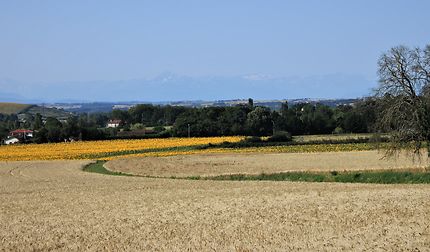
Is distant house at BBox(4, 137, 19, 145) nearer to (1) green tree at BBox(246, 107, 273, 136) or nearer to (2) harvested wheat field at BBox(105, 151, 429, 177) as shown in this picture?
(1) green tree at BBox(246, 107, 273, 136)

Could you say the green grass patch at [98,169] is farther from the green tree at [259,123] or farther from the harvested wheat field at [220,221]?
the green tree at [259,123]

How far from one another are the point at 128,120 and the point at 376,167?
153m

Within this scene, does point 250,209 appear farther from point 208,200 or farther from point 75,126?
point 75,126

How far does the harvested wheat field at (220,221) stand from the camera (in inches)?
658

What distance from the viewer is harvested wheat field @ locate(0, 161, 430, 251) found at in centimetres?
1672

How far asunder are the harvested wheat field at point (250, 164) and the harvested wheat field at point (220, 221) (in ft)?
62.9

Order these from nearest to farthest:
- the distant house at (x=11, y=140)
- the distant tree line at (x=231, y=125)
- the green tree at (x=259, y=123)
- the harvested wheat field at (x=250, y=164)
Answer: the harvested wheat field at (x=250, y=164)
the distant tree line at (x=231, y=125)
the distant house at (x=11, y=140)
the green tree at (x=259, y=123)

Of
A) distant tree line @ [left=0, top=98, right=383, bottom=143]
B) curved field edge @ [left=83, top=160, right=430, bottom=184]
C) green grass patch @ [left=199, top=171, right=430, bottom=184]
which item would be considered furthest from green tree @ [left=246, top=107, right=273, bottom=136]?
green grass patch @ [left=199, top=171, right=430, bottom=184]

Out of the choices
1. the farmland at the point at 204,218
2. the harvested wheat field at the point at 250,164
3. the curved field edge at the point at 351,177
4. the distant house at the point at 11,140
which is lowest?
the distant house at the point at 11,140

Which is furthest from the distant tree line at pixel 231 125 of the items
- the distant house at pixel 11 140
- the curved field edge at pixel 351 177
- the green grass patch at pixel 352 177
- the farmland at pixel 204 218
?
the farmland at pixel 204 218

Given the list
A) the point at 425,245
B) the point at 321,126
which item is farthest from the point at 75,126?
the point at 425,245

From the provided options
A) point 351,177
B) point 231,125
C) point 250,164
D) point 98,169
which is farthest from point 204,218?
point 231,125

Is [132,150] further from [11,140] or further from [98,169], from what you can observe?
[11,140]

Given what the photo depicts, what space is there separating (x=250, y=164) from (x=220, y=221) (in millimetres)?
38016
